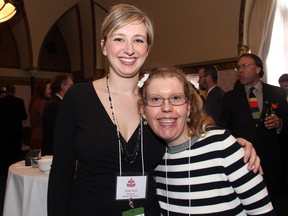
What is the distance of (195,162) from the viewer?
4.22 ft

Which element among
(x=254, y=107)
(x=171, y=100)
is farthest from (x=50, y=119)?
(x=171, y=100)

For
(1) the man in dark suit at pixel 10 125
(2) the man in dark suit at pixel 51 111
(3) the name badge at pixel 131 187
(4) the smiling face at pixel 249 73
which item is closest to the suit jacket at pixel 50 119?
(2) the man in dark suit at pixel 51 111

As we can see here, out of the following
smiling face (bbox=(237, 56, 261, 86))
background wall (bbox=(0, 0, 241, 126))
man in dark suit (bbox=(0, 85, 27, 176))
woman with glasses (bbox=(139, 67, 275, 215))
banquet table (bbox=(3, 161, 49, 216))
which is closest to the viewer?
woman with glasses (bbox=(139, 67, 275, 215))

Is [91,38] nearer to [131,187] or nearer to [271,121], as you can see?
[271,121]

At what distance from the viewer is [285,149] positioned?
14.5 feet

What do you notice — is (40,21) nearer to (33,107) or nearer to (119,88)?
(33,107)

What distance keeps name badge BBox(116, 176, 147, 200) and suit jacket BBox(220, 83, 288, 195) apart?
1.95m

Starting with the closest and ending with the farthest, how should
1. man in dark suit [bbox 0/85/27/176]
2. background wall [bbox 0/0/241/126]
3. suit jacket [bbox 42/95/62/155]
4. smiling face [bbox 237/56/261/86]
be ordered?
smiling face [bbox 237/56/261/86]
suit jacket [bbox 42/95/62/155]
man in dark suit [bbox 0/85/27/176]
background wall [bbox 0/0/241/126]

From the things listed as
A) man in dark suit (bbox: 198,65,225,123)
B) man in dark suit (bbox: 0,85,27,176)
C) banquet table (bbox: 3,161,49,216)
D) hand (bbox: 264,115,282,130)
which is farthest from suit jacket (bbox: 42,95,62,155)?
man in dark suit (bbox: 0,85,27,176)

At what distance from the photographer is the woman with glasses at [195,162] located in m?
1.24

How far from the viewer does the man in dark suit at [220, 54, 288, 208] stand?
304cm

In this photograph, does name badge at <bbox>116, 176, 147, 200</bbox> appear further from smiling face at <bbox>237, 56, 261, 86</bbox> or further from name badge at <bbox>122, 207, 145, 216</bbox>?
smiling face at <bbox>237, 56, 261, 86</bbox>

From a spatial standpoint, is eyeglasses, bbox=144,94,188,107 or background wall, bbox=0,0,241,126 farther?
background wall, bbox=0,0,241,126

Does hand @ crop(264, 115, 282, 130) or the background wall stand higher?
the background wall
